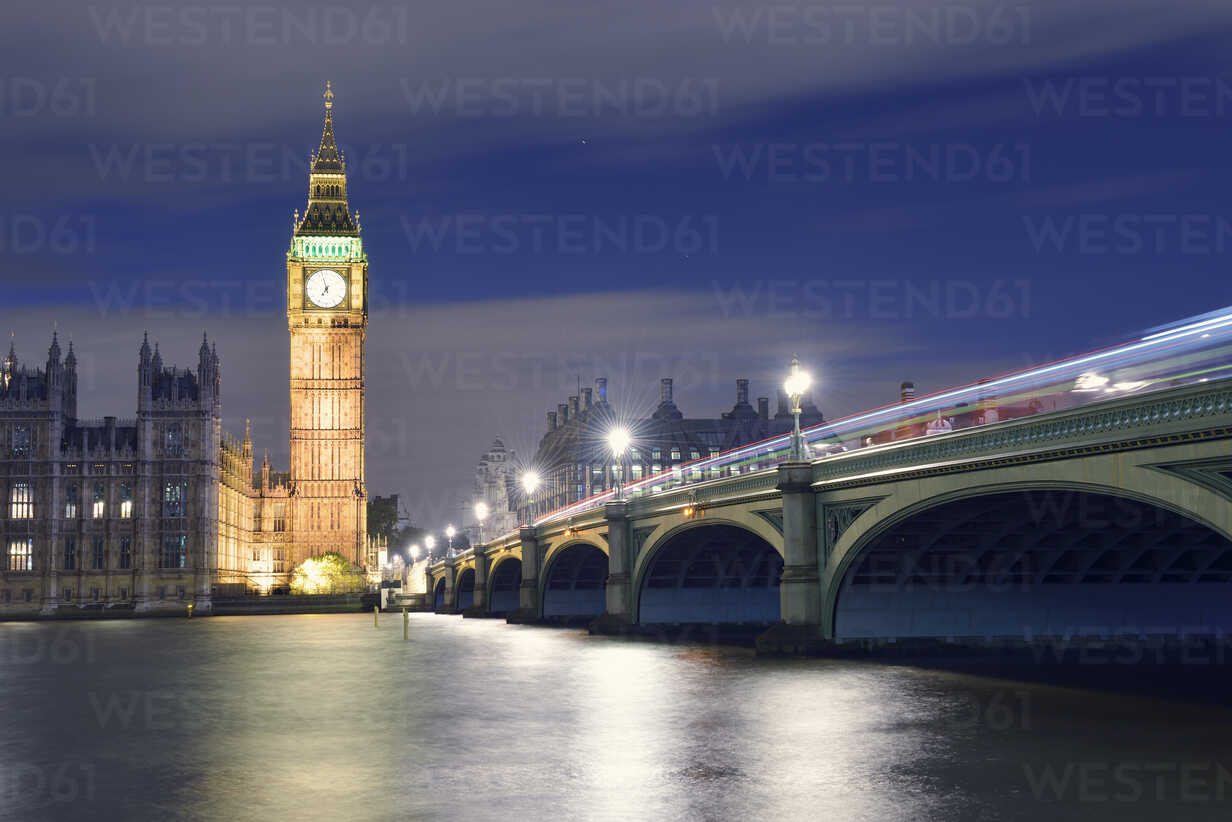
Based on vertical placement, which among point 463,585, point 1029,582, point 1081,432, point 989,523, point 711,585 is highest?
point 1081,432

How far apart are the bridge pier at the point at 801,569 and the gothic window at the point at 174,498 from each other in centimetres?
11594

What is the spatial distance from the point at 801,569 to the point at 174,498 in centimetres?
11729

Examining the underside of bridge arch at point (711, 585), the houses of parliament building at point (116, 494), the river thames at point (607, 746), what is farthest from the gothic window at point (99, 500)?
the river thames at point (607, 746)

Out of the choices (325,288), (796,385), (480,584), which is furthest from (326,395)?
(796,385)

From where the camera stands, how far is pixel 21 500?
144m

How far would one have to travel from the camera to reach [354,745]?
2419 centimetres

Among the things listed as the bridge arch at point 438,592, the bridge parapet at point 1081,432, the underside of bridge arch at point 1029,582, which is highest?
the bridge parapet at point 1081,432

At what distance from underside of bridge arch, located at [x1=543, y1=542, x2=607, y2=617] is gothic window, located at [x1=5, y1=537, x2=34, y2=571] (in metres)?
74.8

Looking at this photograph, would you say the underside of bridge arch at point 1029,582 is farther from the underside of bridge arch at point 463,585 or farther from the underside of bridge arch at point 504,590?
the underside of bridge arch at point 463,585

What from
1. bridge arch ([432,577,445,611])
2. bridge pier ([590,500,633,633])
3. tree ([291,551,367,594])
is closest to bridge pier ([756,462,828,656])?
bridge pier ([590,500,633,633])

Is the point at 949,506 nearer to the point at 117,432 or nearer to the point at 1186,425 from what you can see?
the point at 1186,425

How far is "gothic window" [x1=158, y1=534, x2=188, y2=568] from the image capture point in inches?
5763

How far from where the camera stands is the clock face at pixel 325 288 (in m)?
188

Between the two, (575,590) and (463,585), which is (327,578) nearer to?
(463,585)
